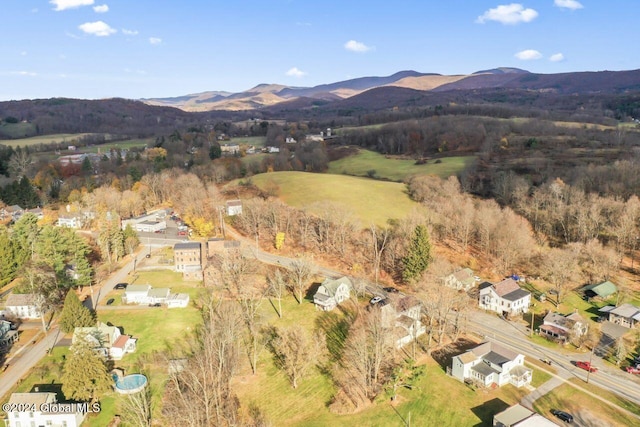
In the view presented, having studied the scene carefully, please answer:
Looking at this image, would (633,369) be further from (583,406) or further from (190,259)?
(190,259)

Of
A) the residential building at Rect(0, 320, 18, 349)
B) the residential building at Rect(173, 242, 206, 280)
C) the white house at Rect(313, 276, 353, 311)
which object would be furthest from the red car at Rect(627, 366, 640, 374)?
the residential building at Rect(0, 320, 18, 349)

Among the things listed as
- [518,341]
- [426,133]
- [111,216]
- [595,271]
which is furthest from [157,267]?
[426,133]

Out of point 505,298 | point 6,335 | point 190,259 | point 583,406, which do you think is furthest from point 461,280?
point 6,335

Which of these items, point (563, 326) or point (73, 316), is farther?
point (563, 326)

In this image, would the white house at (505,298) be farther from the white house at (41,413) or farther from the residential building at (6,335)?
the residential building at (6,335)

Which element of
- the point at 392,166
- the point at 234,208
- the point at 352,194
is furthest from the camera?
the point at 392,166

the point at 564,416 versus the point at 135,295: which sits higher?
the point at 135,295

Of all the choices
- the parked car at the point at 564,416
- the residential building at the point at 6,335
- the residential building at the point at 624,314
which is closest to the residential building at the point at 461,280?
the residential building at the point at 624,314
